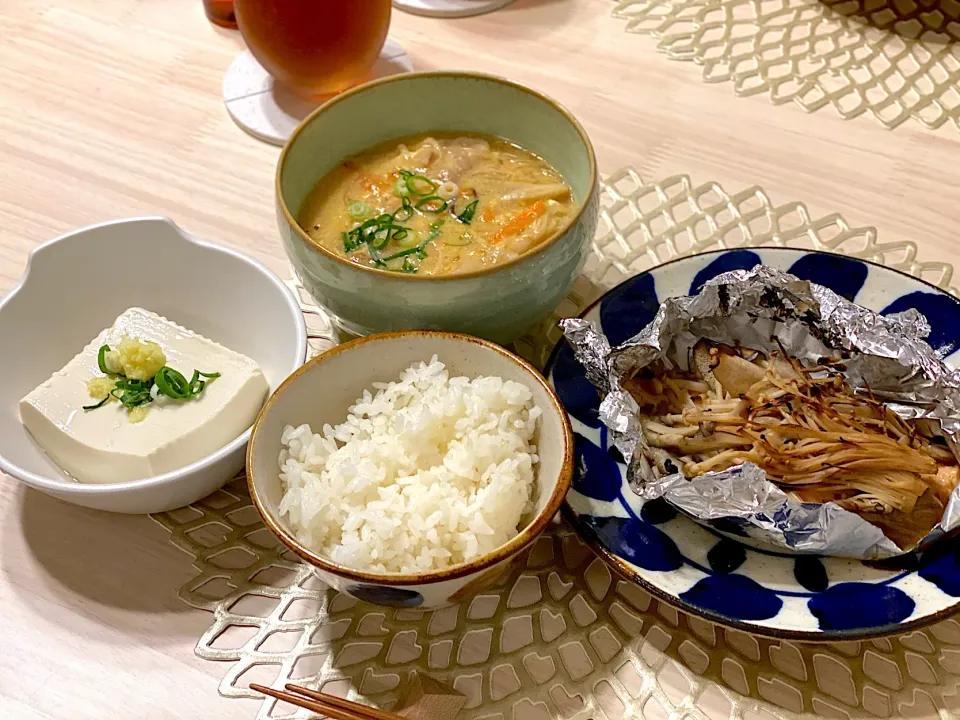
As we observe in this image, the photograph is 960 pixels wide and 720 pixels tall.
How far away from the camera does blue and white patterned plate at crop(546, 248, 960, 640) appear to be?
3.53ft

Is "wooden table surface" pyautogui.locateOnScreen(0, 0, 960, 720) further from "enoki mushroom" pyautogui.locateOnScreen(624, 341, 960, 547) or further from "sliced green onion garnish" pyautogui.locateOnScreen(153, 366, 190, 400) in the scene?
"enoki mushroom" pyautogui.locateOnScreen(624, 341, 960, 547)

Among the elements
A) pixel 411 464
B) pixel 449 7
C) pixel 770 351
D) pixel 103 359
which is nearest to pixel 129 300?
pixel 103 359

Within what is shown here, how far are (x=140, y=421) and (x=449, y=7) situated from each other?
1.53 metres

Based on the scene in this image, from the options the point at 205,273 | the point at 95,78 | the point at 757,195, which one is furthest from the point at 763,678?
the point at 95,78

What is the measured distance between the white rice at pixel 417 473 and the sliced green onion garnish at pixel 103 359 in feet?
1.19

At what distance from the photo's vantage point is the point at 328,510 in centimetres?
114

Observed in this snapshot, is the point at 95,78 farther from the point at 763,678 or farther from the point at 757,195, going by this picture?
the point at 763,678

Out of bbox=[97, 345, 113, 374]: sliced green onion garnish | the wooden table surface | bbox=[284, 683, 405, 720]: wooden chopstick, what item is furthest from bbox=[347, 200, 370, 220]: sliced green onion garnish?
bbox=[284, 683, 405, 720]: wooden chopstick

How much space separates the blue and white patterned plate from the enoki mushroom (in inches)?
2.9

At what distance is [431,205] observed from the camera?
1.55 meters

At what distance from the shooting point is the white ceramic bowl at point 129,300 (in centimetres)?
142

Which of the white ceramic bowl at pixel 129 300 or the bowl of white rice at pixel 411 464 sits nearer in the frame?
the bowl of white rice at pixel 411 464

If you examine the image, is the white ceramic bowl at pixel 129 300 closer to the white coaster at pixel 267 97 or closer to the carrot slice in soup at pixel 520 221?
the carrot slice in soup at pixel 520 221

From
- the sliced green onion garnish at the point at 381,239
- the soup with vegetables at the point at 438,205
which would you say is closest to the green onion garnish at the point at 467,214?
the soup with vegetables at the point at 438,205
